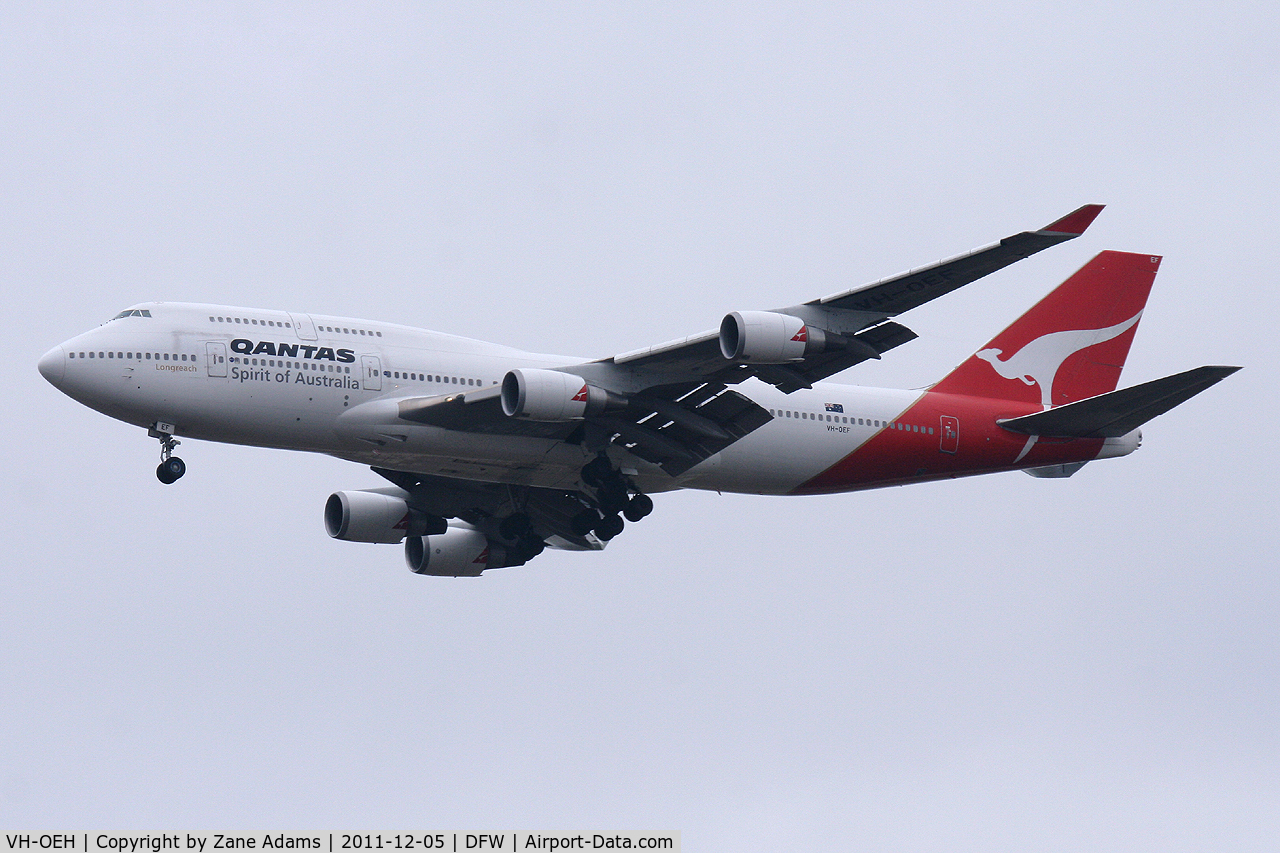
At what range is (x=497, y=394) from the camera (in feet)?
118

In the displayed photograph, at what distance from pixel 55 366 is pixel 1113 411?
24287 millimetres

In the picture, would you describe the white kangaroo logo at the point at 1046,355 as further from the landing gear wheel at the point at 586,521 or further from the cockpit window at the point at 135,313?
the cockpit window at the point at 135,313

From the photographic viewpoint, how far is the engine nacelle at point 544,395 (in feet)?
115

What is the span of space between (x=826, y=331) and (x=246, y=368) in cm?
1233

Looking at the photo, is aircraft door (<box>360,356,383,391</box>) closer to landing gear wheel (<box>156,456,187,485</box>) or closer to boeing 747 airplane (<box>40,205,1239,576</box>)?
boeing 747 airplane (<box>40,205,1239,576</box>)

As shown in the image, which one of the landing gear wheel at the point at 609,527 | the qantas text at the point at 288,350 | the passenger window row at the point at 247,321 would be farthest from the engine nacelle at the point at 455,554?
the passenger window row at the point at 247,321

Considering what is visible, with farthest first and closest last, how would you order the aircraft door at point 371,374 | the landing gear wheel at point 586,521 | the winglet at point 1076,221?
1. the landing gear wheel at point 586,521
2. the aircraft door at point 371,374
3. the winglet at point 1076,221

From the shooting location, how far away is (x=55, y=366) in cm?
3516

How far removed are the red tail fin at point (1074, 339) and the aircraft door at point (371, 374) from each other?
605 inches

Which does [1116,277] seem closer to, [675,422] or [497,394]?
[675,422]

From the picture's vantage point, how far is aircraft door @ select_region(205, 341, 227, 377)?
3562 centimetres

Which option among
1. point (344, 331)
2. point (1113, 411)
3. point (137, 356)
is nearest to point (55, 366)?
point (137, 356)

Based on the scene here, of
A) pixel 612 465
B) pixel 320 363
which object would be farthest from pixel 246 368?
pixel 612 465

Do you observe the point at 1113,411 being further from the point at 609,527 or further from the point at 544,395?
the point at 544,395
